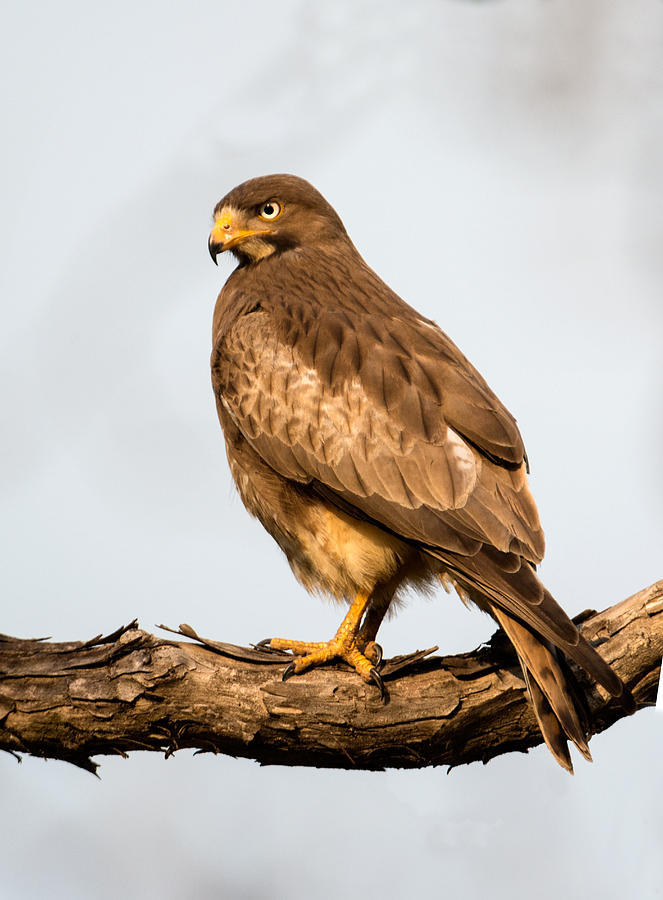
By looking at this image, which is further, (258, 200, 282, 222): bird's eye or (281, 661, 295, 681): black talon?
(258, 200, 282, 222): bird's eye

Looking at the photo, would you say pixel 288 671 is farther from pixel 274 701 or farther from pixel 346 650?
pixel 346 650

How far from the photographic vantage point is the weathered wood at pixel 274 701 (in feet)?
15.5

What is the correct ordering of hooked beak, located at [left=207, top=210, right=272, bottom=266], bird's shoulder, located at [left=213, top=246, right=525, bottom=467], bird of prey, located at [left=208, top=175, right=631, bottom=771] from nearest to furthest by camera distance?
1. bird of prey, located at [left=208, top=175, right=631, bottom=771]
2. bird's shoulder, located at [left=213, top=246, right=525, bottom=467]
3. hooked beak, located at [left=207, top=210, right=272, bottom=266]

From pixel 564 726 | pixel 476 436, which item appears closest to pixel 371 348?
pixel 476 436

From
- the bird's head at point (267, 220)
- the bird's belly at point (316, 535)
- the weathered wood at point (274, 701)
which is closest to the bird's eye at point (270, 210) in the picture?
the bird's head at point (267, 220)

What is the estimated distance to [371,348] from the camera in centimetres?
547

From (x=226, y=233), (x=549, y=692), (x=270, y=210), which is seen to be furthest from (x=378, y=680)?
(x=270, y=210)

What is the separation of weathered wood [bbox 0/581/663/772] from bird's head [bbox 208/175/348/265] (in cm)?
241

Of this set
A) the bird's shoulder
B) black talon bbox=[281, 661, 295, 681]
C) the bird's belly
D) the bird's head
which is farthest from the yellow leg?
Answer: the bird's head

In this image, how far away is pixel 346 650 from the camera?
5227 mm

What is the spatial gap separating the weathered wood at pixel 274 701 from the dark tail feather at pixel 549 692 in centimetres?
35

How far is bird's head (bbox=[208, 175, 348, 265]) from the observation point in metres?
6.35

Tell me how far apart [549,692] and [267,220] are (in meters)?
3.24

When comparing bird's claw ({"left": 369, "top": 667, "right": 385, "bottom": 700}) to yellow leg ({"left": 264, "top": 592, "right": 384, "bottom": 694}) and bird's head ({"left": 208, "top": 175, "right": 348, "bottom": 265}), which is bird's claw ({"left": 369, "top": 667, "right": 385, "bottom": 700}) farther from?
bird's head ({"left": 208, "top": 175, "right": 348, "bottom": 265})
